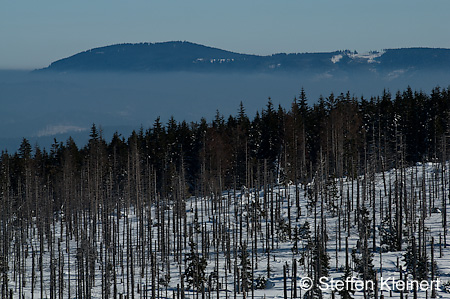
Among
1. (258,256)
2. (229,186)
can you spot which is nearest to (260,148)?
(229,186)

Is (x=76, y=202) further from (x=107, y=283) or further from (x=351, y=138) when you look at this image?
(x=351, y=138)

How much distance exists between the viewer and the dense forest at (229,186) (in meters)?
74.2

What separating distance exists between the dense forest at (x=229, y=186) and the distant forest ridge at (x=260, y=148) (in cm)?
25

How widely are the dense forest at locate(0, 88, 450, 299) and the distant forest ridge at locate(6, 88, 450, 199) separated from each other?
25 cm

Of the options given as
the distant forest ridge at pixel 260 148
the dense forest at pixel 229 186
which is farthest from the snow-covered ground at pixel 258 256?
the distant forest ridge at pixel 260 148

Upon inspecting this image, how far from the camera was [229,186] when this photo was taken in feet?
339

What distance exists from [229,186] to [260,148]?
7887 millimetres

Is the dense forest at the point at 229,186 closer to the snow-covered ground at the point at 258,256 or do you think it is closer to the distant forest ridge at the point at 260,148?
the distant forest ridge at the point at 260,148

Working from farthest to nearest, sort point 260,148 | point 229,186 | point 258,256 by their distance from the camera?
1. point 260,148
2. point 229,186
3. point 258,256

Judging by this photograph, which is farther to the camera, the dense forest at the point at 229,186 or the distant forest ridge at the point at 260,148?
the distant forest ridge at the point at 260,148

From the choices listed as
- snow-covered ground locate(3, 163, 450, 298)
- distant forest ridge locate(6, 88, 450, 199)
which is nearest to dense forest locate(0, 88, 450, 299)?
distant forest ridge locate(6, 88, 450, 199)

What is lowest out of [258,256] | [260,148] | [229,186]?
[258,256]

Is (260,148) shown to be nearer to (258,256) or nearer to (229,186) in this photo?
(229,186)

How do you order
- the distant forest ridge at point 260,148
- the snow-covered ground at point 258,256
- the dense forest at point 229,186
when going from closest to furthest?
the snow-covered ground at point 258,256 < the dense forest at point 229,186 < the distant forest ridge at point 260,148
